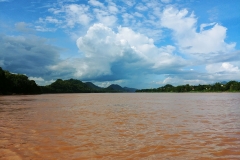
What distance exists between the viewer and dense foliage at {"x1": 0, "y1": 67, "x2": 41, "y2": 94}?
310ft

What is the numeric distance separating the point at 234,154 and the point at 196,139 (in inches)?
87.5

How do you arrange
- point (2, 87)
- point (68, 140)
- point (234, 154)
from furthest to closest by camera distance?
point (2, 87), point (68, 140), point (234, 154)

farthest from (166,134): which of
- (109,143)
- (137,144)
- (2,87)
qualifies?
(2,87)

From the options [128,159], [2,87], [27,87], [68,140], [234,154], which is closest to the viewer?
[128,159]

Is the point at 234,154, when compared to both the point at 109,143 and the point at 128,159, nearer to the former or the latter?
the point at 128,159

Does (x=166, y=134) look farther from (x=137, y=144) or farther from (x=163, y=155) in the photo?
(x=163, y=155)

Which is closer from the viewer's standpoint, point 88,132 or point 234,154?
point 234,154

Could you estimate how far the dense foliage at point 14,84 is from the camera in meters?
94.5

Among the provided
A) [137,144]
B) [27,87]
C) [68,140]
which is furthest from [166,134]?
[27,87]

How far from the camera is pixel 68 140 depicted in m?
9.05

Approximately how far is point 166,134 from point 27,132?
274 inches

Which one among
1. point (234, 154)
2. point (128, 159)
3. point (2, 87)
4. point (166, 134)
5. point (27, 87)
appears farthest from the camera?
point (27, 87)

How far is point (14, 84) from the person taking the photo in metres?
108

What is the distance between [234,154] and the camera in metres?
7.00
